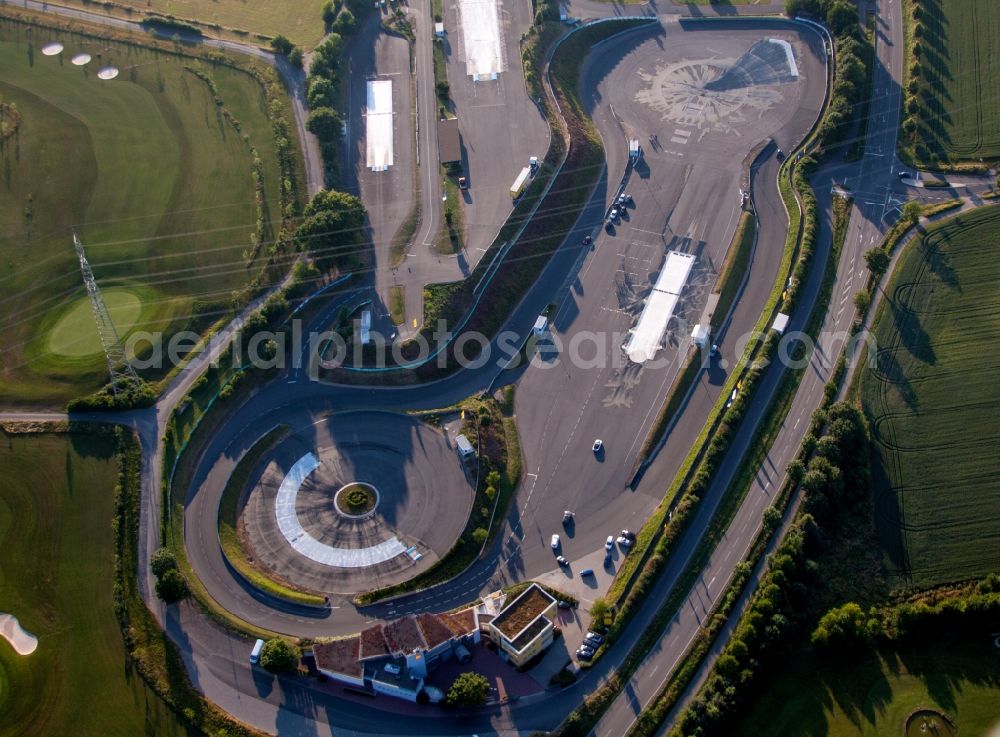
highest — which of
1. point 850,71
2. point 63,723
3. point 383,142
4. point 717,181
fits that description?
point 850,71

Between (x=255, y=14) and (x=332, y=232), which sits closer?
(x=332, y=232)

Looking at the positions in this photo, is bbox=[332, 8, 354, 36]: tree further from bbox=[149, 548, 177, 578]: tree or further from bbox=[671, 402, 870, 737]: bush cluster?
bbox=[671, 402, 870, 737]: bush cluster

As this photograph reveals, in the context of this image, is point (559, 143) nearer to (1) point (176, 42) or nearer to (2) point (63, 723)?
(1) point (176, 42)

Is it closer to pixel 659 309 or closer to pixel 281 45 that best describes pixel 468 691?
pixel 659 309

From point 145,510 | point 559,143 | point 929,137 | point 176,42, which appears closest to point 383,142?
point 559,143

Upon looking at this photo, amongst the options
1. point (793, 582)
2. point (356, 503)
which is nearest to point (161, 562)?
point (356, 503)
